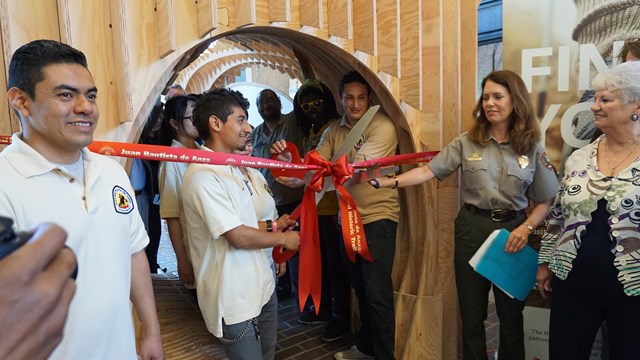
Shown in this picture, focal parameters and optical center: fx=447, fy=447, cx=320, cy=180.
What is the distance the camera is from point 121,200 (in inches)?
54.4

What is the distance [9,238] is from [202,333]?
2.32 m

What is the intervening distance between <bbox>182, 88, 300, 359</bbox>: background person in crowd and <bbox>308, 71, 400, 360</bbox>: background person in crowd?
34.5 inches

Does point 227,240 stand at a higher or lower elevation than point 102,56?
lower

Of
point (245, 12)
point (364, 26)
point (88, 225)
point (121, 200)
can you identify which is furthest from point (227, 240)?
point (364, 26)

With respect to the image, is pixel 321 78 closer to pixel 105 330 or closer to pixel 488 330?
pixel 488 330

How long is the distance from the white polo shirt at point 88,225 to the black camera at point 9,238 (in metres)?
0.72

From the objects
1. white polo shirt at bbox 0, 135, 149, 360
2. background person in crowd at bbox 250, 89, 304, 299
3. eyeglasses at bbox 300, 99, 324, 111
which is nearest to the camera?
white polo shirt at bbox 0, 135, 149, 360

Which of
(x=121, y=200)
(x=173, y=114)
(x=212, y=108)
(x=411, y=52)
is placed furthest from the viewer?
(x=173, y=114)

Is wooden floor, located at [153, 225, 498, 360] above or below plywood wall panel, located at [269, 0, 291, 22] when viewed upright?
below

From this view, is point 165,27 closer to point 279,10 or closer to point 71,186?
point 279,10

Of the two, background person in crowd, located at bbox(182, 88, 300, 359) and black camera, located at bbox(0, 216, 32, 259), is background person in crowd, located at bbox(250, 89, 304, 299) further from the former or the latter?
black camera, located at bbox(0, 216, 32, 259)

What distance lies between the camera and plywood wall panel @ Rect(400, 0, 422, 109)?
2711mm

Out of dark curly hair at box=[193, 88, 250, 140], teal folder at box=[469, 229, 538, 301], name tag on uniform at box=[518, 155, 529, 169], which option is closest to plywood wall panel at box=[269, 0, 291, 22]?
dark curly hair at box=[193, 88, 250, 140]

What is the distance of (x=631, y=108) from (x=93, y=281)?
2107 mm
